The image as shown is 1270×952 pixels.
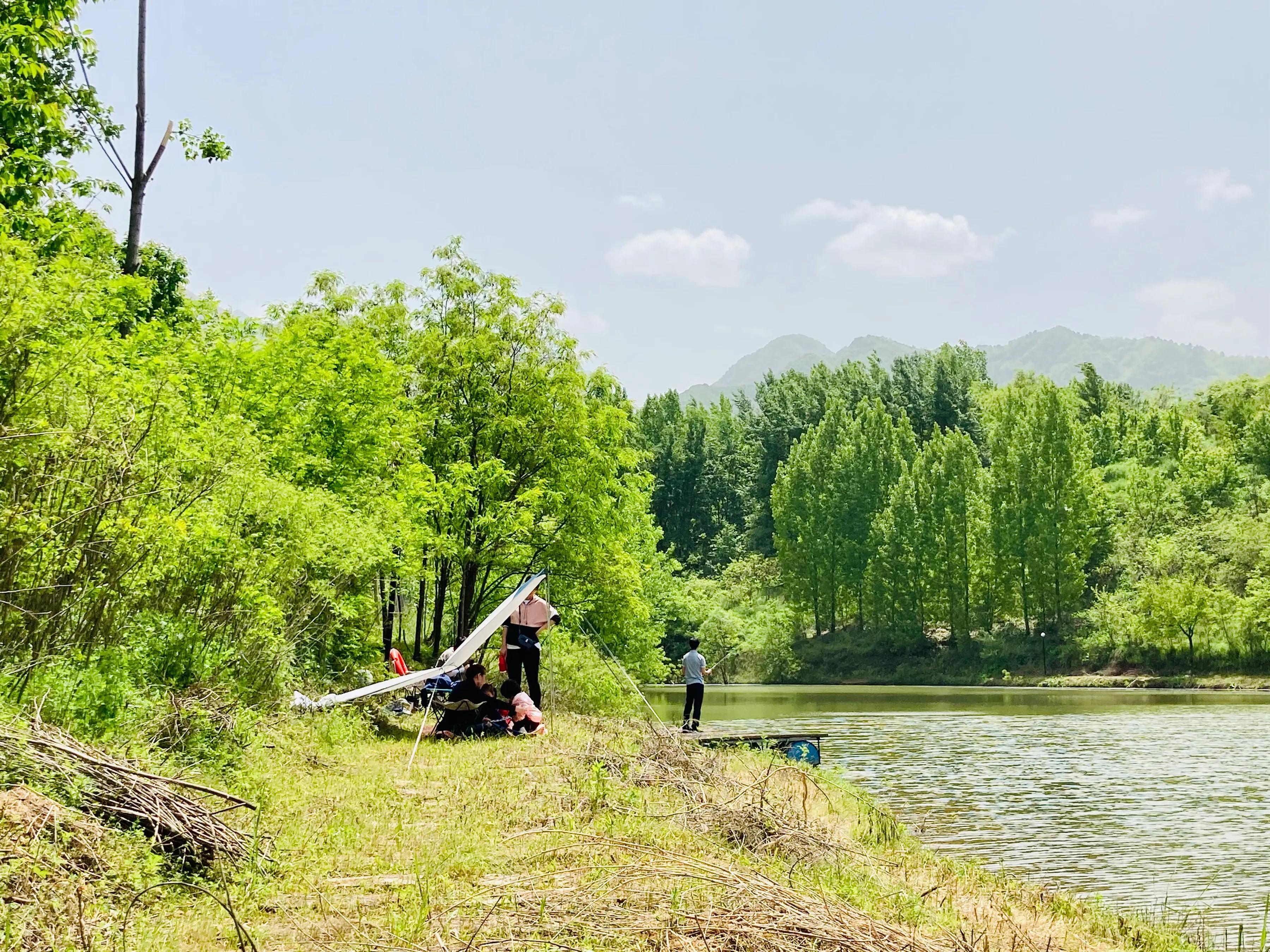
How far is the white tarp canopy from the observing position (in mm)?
16141

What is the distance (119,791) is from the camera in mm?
6711

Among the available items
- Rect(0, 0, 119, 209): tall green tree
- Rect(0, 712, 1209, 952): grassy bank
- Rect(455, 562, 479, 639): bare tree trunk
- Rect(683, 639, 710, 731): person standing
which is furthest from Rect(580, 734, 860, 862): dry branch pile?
Rect(455, 562, 479, 639): bare tree trunk

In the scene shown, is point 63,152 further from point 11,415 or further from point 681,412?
point 681,412

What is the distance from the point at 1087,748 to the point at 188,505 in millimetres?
19817

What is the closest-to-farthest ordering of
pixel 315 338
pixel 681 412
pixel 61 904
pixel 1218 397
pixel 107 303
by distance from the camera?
1. pixel 61 904
2. pixel 107 303
3. pixel 315 338
4. pixel 1218 397
5. pixel 681 412

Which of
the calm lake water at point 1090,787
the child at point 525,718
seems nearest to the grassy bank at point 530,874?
the calm lake water at point 1090,787

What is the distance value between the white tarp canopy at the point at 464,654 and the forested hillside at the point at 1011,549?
45630 millimetres

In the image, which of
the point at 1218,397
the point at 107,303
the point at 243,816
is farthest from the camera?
the point at 1218,397

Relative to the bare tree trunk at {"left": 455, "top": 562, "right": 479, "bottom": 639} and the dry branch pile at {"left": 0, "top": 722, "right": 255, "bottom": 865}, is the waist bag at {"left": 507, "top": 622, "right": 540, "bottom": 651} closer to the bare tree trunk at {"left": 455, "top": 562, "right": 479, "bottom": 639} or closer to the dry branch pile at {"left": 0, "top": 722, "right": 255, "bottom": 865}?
the bare tree trunk at {"left": 455, "top": 562, "right": 479, "bottom": 639}

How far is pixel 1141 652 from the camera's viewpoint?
57.2 metres

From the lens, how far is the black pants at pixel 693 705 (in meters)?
20.0

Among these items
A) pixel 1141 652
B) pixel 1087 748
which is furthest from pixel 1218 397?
pixel 1087 748

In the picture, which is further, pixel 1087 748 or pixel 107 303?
pixel 1087 748

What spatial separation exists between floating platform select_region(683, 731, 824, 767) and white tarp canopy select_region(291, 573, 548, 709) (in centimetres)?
333
